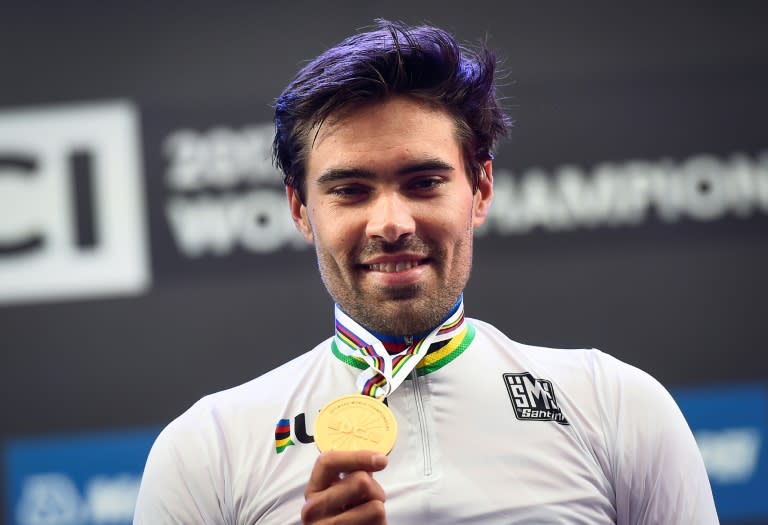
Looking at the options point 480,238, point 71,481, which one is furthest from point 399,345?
point 71,481

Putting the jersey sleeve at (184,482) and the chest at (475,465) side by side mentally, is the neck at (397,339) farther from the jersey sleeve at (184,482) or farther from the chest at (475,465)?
the jersey sleeve at (184,482)

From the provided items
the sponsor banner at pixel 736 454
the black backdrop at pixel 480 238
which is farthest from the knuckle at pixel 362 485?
the sponsor banner at pixel 736 454

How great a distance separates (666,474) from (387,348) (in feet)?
1.58

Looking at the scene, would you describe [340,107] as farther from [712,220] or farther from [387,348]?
[712,220]

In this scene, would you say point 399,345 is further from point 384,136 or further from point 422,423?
point 384,136

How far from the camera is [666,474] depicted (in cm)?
147

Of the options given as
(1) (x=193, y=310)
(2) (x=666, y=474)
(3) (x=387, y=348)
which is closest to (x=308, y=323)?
(1) (x=193, y=310)

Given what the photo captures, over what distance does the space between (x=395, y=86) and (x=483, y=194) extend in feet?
0.92

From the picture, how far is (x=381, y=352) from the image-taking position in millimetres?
1539

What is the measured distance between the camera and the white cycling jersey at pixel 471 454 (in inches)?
56.9

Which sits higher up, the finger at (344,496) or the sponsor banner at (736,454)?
the finger at (344,496)

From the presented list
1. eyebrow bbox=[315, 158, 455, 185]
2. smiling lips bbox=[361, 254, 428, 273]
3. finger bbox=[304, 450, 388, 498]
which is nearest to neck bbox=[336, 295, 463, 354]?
smiling lips bbox=[361, 254, 428, 273]

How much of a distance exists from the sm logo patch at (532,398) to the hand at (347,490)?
1.22ft

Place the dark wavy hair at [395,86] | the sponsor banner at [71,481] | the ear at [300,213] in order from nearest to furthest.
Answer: the dark wavy hair at [395,86], the ear at [300,213], the sponsor banner at [71,481]
